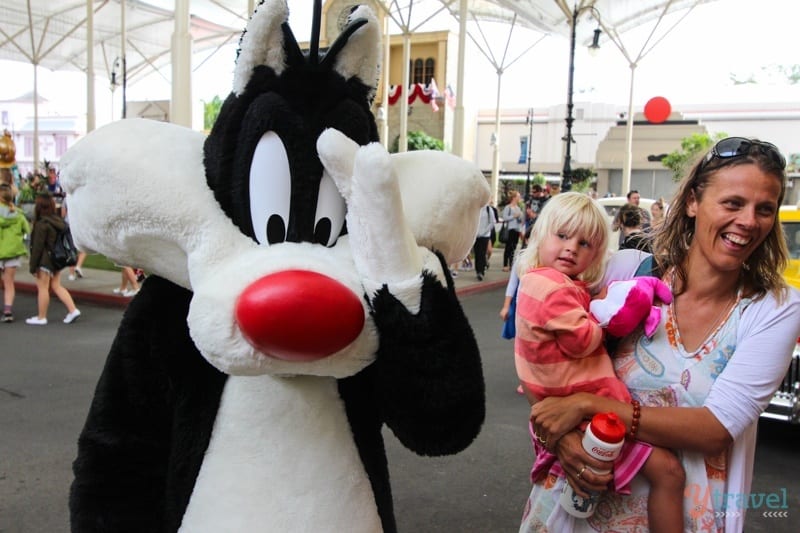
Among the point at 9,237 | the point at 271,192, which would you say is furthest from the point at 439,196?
the point at 9,237

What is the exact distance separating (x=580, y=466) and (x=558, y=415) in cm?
13

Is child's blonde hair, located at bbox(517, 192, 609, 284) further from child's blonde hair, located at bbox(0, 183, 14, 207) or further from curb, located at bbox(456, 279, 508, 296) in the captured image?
curb, located at bbox(456, 279, 508, 296)

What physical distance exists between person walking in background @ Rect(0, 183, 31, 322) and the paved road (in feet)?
6.05

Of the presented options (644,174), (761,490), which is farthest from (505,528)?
(644,174)

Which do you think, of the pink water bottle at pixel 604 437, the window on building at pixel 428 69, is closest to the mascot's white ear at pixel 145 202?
the pink water bottle at pixel 604 437

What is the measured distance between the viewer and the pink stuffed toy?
64.5 inches

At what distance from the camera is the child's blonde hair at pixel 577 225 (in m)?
1.97

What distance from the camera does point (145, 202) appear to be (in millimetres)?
1381

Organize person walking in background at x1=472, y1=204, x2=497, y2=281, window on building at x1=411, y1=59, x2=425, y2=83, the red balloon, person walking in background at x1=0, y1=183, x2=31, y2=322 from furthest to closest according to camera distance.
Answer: window on building at x1=411, y1=59, x2=425, y2=83 < the red balloon < person walking in background at x1=472, y1=204, x2=497, y2=281 < person walking in background at x1=0, y1=183, x2=31, y2=322

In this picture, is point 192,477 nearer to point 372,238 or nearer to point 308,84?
point 372,238

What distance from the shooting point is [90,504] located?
154 cm

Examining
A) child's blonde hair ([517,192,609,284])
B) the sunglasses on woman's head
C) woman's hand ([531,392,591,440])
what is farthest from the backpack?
the sunglasses on woman's head

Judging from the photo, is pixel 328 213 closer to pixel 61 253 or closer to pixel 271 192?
pixel 271 192

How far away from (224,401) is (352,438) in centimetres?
31
